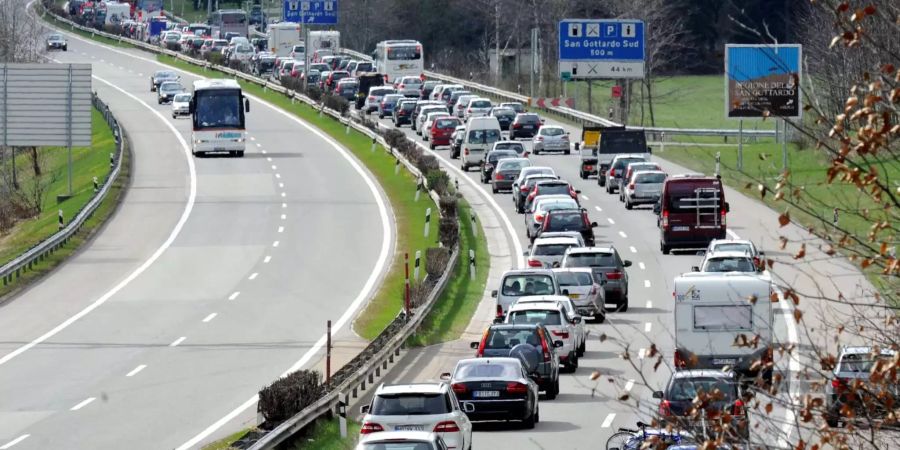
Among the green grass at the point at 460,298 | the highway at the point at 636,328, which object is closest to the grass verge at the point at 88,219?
the green grass at the point at 460,298

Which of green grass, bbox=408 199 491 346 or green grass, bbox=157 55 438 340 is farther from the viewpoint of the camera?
green grass, bbox=157 55 438 340

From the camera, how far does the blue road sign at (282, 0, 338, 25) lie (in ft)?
335

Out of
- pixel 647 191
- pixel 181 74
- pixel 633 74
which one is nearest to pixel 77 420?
pixel 647 191

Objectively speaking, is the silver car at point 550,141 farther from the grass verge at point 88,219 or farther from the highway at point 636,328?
the grass verge at point 88,219

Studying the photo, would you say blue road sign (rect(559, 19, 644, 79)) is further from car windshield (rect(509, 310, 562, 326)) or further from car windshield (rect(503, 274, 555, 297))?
car windshield (rect(509, 310, 562, 326))

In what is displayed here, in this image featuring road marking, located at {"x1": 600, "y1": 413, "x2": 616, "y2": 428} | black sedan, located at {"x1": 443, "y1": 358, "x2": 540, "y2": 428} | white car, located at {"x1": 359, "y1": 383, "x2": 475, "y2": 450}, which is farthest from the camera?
road marking, located at {"x1": 600, "y1": 413, "x2": 616, "y2": 428}

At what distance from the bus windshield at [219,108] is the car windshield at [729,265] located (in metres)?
37.1

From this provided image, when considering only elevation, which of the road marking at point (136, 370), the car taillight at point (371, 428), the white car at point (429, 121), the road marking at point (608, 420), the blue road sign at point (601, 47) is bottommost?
the road marking at point (136, 370)

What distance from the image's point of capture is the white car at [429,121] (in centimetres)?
8219

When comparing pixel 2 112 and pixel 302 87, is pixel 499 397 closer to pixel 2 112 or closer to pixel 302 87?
pixel 2 112

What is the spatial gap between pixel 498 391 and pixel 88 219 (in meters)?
34.4

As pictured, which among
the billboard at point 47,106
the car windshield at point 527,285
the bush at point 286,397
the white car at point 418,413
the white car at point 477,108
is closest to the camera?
the white car at point 418,413

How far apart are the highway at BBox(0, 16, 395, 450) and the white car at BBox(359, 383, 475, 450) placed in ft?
15.8

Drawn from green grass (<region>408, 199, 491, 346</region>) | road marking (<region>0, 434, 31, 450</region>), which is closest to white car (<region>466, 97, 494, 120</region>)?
green grass (<region>408, 199, 491, 346</region>)
